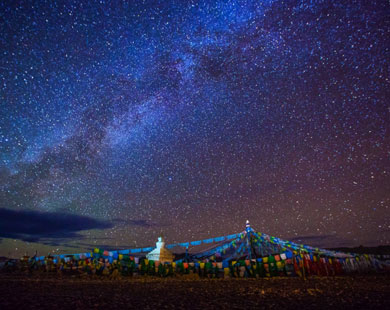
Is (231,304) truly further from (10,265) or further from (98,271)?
(10,265)

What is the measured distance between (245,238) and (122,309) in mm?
15584

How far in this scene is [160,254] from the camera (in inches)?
890

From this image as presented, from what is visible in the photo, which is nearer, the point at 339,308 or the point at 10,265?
the point at 339,308

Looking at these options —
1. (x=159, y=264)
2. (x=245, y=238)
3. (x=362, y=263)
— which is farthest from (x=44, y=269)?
(x=362, y=263)

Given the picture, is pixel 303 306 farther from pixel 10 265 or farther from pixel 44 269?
pixel 10 265

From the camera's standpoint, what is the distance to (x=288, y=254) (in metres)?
16.6

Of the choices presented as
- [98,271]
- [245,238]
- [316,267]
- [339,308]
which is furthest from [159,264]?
[339,308]

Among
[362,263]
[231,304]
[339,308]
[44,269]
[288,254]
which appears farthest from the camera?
[44,269]

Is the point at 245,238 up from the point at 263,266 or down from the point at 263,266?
up

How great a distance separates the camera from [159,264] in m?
18.8

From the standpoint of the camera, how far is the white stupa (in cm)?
2250

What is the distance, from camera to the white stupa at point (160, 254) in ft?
73.8

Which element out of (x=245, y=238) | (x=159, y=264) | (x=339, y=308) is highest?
(x=245, y=238)

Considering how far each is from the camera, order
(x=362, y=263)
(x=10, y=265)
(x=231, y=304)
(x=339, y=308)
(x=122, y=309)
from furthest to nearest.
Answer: (x=10, y=265)
(x=362, y=263)
(x=231, y=304)
(x=339, y=308)
(x=122, y=309)
